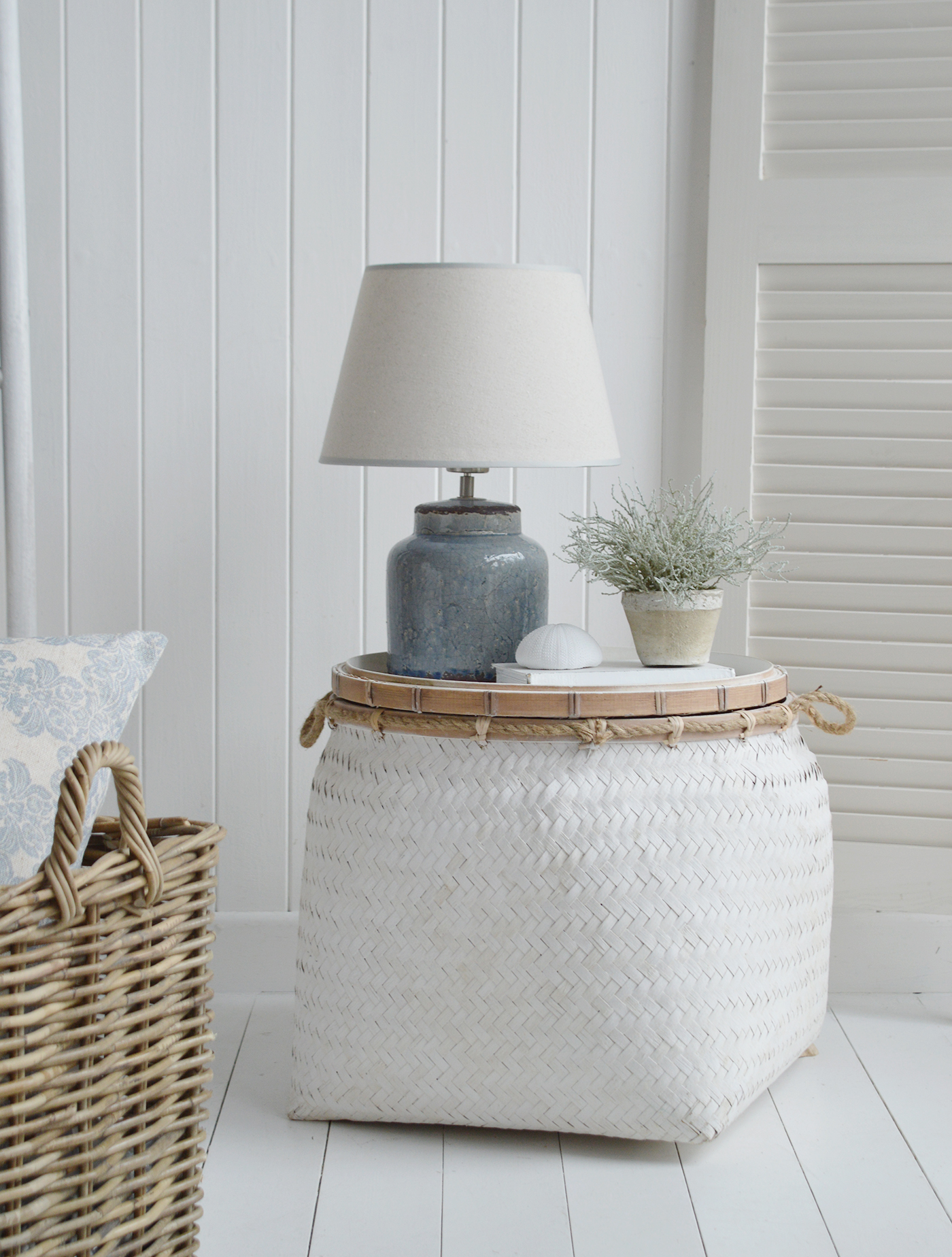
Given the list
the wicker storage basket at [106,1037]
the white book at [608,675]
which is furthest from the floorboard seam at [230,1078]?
the white book at [608,675]

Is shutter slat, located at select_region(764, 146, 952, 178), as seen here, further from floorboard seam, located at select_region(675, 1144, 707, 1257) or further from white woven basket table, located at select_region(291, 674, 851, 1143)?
floorboard seam, located at select_region(675, 1144, 707, 1257)

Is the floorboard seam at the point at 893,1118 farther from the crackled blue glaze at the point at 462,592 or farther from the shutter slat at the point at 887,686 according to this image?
the crackled blue glaze at the point at 462,592

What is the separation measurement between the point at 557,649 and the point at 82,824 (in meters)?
0.64

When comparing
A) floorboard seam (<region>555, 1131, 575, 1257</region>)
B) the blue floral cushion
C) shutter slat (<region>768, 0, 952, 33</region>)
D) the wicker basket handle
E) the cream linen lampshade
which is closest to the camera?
the wicker basket handle

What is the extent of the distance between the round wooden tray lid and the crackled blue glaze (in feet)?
0.19

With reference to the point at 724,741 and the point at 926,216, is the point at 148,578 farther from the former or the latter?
the point at 926,216

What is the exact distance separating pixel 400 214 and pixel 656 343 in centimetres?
44

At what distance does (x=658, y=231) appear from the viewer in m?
1.88

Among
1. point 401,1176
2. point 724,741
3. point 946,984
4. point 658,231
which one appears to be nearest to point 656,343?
point 658,231

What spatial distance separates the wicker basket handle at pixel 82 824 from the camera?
932mm

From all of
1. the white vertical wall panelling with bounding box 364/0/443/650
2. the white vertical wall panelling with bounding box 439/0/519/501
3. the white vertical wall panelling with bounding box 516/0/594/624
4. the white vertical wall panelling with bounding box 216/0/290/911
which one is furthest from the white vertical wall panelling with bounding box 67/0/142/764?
the white vertical wall panelling with bounding box 516/0/594/624

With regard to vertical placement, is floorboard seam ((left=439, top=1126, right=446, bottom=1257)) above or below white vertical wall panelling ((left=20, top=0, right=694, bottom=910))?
below

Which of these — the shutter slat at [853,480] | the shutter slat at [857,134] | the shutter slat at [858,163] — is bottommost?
the shutter slat at [853,480]

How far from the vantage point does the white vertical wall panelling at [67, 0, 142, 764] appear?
1.86 meters
